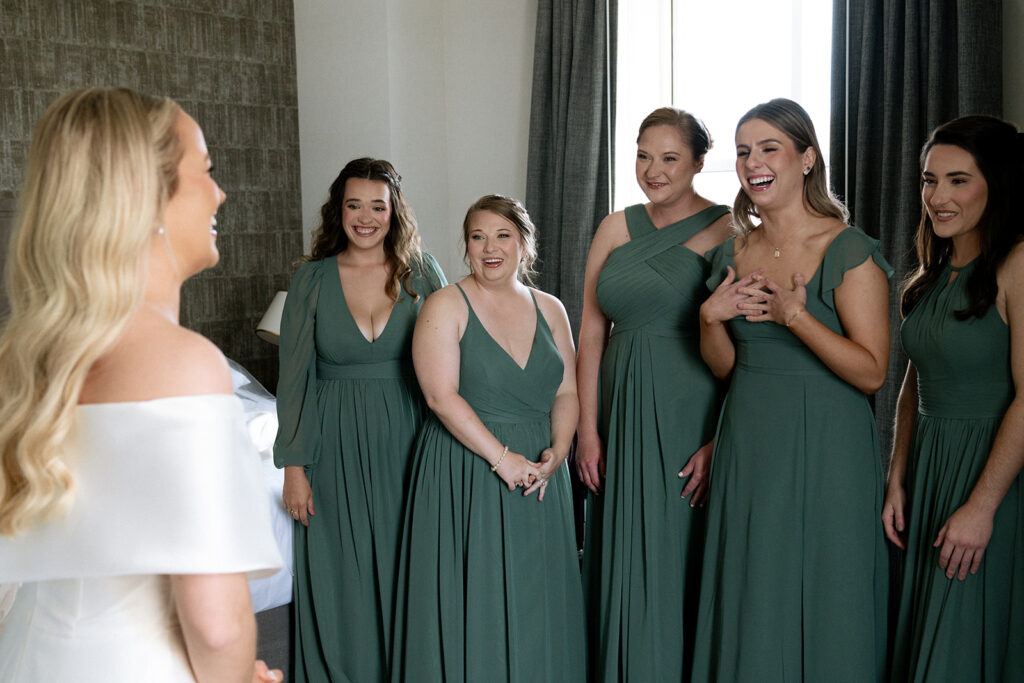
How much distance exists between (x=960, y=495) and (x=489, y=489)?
3.62ft

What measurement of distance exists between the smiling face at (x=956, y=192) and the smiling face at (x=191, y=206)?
159 centimetres

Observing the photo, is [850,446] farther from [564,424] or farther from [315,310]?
[315,310]

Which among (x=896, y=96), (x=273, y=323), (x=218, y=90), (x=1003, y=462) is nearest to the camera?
(x=1003, y=462)

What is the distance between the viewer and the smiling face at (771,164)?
2188 mm

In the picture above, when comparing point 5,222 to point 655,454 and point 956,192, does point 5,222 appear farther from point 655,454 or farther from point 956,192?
point 956,192

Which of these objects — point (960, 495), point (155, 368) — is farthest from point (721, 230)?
point (155, 368)

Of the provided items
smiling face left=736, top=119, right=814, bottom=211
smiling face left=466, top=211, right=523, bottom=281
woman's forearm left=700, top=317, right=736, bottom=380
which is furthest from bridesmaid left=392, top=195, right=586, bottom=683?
smiling face left=736, top=119, right=814, bottom=211

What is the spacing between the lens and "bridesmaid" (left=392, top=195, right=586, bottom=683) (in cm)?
244

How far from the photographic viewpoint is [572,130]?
4148 millimetres

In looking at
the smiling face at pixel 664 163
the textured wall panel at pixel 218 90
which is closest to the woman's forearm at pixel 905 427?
the smiling face at pixel 664 163

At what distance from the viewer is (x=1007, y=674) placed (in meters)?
2.01

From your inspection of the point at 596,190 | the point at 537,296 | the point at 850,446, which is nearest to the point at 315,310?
the point at 537,296

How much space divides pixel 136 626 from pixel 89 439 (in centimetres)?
25

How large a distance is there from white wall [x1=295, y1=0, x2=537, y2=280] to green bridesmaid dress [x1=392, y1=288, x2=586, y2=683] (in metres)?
2.28
